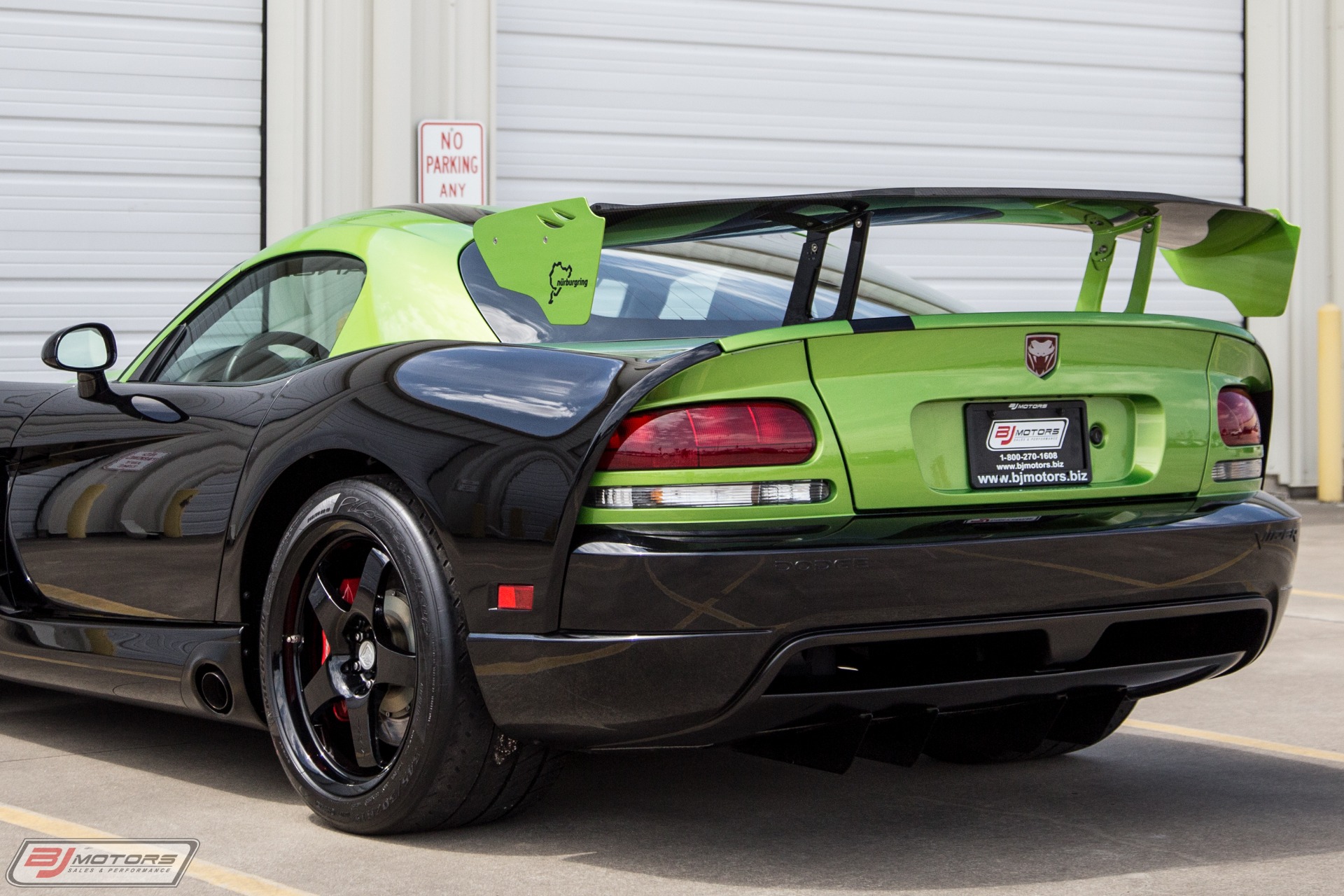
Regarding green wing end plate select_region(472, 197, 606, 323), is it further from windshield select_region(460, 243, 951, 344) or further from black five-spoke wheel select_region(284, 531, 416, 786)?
black five-spoke wheel select_region(284, 531, 416, 786)

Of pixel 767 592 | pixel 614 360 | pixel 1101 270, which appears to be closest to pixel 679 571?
pixel 767 592

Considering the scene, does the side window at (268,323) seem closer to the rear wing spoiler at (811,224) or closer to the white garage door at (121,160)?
the rear wing spoiler at (811,224)

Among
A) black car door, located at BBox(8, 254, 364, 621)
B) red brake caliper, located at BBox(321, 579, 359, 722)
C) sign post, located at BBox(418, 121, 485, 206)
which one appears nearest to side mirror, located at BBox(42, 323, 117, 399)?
black car door, located at BBox(8, 254, 364, 621)

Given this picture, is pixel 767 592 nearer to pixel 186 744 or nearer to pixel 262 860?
pixel 262 860

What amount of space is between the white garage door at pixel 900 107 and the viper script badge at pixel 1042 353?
741 cm

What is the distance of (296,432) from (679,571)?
101 cm

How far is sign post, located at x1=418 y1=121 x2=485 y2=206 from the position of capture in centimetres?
966

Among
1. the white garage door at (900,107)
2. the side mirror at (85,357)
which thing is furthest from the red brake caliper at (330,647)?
the white garage door at (900,107)

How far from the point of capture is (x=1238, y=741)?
4234mm

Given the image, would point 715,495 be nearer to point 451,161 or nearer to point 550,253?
point 550,253

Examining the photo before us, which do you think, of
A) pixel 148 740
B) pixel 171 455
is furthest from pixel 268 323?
pixel 148 740

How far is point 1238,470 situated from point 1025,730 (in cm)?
67

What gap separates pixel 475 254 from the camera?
139 inches

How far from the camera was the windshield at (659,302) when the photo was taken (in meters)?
3.30
